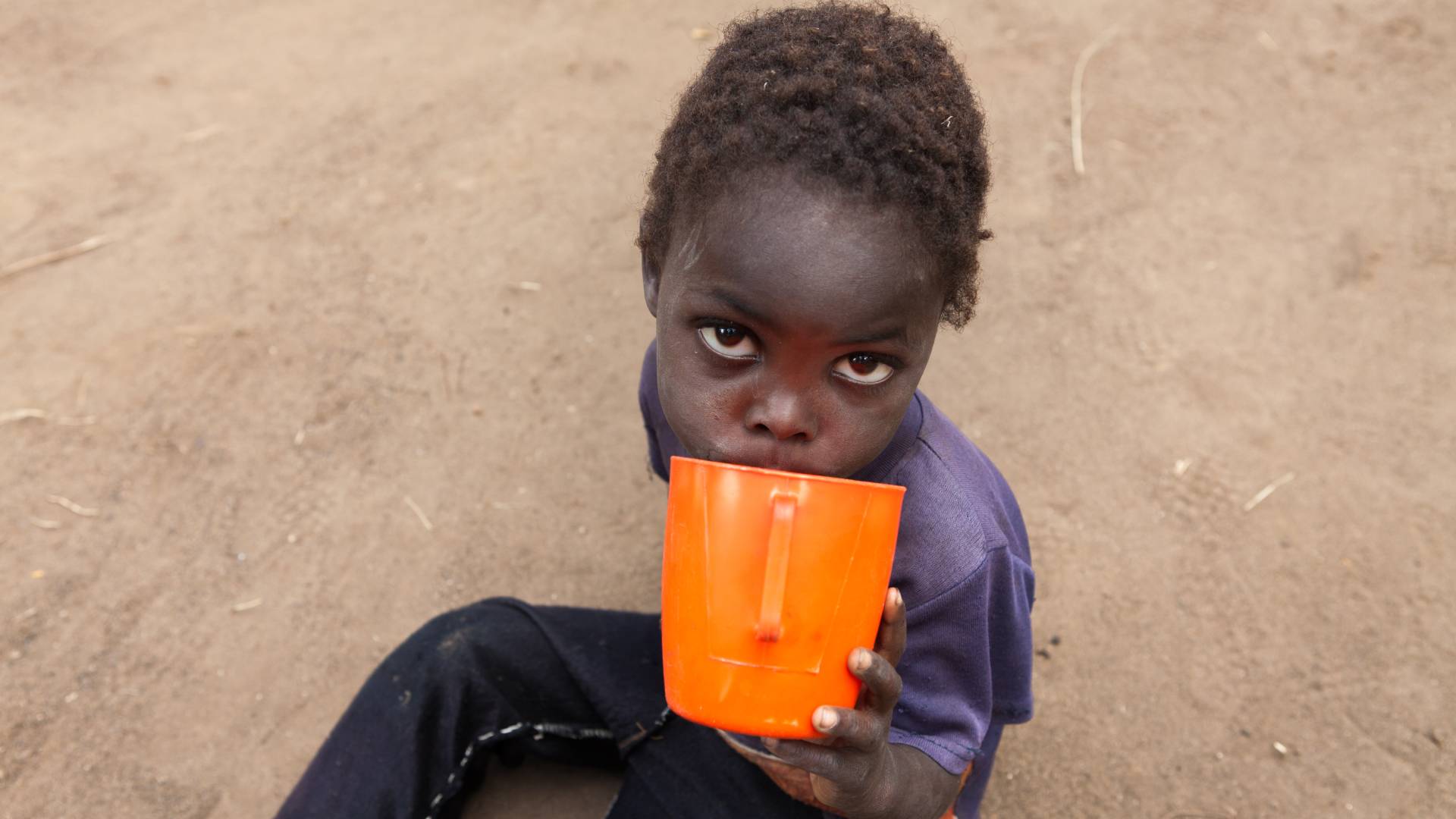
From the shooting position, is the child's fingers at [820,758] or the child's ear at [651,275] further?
the child's ear at [651,275]

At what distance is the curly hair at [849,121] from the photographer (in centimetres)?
118

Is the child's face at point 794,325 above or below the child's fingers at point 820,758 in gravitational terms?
above

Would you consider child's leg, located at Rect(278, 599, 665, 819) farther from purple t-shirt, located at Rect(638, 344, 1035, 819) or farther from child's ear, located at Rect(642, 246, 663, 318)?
child's ear, located at Rect(642, 246, 663, 318)

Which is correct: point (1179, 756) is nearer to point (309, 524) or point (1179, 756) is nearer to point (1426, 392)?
point (1426, 392)

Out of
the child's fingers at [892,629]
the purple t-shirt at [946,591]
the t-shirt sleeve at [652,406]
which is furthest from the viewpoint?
the t-shirt sleeve at [652,406]

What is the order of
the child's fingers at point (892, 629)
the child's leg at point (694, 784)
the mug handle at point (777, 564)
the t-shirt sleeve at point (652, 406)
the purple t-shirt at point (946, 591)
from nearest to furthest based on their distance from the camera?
the mug handle at point (777, 564)
the child's fingers at point (892, 629)
the purple t-shirt at point (946, 591)
the child's leg at point (694, 784)
the t-shirt sleeve at point (652, 406)

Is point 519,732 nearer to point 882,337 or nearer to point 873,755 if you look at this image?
point 873,755

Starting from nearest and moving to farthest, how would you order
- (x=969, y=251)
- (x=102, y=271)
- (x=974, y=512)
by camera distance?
(x=969, y=251) < (x=974, y=512) < (x=102, y=271)

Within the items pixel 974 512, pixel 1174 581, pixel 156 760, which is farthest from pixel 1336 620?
pixel 156 760

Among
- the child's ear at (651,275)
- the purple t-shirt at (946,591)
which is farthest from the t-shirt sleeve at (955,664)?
the child's ear at (651,275)

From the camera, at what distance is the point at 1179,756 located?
6.84ft

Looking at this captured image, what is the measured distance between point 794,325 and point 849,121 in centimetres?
23

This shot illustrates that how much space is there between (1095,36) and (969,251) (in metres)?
2.82

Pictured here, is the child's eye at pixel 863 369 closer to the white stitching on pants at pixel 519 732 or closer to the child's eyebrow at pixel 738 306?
the child's eyebrow at pixel 738 306
